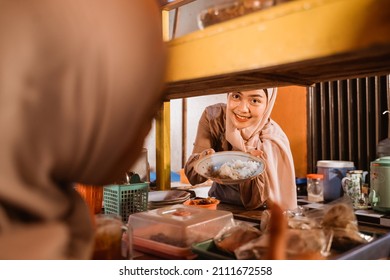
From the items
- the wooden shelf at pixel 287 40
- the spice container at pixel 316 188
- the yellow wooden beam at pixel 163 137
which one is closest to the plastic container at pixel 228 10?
the wooden shelf at pixel 287 40

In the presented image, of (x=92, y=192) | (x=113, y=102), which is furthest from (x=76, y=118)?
(x=92, y=192)

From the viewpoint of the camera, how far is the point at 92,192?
4.51 ft

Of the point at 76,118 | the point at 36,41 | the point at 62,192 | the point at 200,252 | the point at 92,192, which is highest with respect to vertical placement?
the point at 36,41

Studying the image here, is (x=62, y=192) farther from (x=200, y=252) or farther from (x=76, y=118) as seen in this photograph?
(x=200, y=252)

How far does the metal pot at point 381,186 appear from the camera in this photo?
71.9 inches

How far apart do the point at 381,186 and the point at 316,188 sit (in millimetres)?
920

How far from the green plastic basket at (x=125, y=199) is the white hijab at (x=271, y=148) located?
4.13 feet

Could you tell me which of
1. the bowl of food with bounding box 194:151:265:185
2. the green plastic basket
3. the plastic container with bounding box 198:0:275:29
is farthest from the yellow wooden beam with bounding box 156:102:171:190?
the plastic container with bounding box 198:0:275:29

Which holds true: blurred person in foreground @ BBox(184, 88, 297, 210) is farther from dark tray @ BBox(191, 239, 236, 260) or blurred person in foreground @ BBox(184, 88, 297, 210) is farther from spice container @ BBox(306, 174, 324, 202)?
dark tray @ BBox(191, 239, 236, 260)

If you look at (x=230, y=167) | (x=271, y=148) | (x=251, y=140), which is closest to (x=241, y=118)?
(x=251, y=140)

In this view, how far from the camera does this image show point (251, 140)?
2.67 meters

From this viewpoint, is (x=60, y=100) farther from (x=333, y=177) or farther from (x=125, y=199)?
(x=333, y=177)

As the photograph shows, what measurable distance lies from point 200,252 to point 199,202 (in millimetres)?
533

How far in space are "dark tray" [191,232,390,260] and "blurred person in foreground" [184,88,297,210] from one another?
1364 mm
